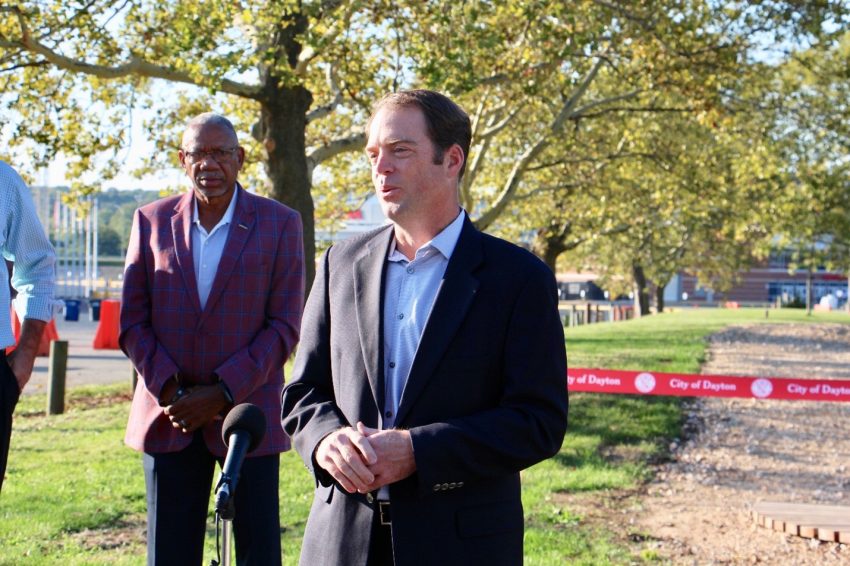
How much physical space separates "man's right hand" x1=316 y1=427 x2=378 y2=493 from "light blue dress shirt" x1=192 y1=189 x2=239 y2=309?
177cm

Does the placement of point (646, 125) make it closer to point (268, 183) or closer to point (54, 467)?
point (268, 183)

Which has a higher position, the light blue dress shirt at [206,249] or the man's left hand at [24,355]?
the light blue dress shirt at [206,249]

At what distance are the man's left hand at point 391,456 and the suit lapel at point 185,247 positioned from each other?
1826 millimetres

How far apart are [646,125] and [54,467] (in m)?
15.8

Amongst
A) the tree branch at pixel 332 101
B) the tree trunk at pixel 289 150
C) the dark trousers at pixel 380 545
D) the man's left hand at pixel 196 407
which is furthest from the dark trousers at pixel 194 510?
the tree branch at pixel 332 101

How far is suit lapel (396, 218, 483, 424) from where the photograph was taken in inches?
118

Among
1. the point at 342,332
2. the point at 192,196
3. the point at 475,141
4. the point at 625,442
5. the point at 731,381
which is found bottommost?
the point at 625,442

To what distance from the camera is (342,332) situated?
3223mm

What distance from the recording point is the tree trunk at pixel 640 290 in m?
60.4

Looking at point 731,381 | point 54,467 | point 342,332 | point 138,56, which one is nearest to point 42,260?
point 342,332

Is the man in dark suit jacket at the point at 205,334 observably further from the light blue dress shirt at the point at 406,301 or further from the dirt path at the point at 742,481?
the dirt path at the point at 742,481

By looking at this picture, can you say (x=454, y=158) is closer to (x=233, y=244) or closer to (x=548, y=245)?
(x=233, y=244)

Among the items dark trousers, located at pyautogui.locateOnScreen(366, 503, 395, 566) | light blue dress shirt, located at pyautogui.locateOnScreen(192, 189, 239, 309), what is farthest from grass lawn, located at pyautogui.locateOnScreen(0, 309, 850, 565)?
dark trousers, located at pyautogui.locateOnScreen(366, 503, 395, 566)

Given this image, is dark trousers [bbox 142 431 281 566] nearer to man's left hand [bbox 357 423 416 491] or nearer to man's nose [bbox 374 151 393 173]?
man's left hand [bbox 357 423 416 491]
